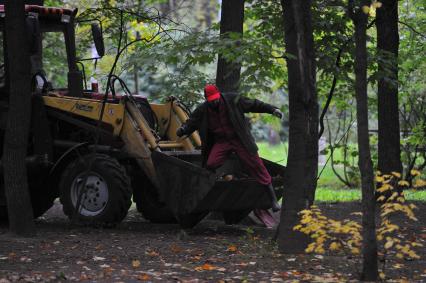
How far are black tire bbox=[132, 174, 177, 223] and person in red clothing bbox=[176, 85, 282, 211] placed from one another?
169 cm

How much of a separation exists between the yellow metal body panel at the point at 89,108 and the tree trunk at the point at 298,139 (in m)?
3.52

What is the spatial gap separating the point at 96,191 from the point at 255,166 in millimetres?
2392

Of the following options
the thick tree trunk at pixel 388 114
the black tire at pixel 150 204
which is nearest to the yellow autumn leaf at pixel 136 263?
the black tire at pixel 150 204

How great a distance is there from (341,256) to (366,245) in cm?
176

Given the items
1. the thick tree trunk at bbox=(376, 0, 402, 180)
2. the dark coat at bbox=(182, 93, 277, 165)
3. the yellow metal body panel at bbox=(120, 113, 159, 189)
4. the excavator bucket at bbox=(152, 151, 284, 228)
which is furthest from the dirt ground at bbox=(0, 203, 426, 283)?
the thick tree trunk at bbox=(376, 0, 402, 180)

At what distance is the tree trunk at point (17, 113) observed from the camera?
29.3ft

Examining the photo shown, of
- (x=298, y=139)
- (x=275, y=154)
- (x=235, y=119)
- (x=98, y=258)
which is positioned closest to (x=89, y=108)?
(x=235, y=119)

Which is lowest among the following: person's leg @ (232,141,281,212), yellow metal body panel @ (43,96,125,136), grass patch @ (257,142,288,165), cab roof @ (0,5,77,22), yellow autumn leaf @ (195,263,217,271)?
yellow autumn leaf @ (195,263,217,271)

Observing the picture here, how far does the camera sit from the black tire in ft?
37.5

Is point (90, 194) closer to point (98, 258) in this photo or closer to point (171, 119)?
point (171, 119)

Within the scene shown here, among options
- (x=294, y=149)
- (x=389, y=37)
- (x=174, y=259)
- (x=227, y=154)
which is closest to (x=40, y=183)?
(x=227, y=154)

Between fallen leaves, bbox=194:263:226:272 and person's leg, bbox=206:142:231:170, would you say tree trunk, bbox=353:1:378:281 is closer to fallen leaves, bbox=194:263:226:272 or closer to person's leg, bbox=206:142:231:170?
fallen leaves, bbox=194:263:226:272

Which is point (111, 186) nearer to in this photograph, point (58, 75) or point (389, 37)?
point (389, 37)

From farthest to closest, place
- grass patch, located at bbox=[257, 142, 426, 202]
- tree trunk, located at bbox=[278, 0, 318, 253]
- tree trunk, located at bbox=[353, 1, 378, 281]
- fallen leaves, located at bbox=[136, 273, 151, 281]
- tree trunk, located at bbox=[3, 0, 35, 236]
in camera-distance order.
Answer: grass patch, located at bbox=[257, 142, 426, 202]
tree trunk, located at bbox=[3, 0, 35, 236]
tree trunk, located at bbox=[278, 0, 318, 253]
fallen leaves, located at bbox=[136, 273, 151, 281]
tree trunk, located at bbox=[353, 1, 378, 281]
